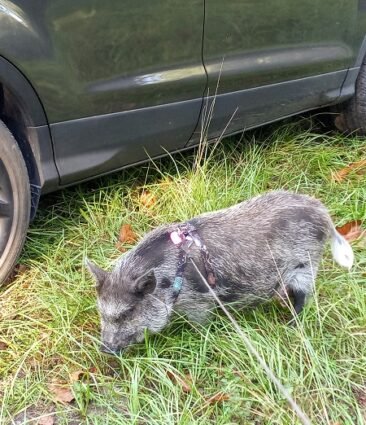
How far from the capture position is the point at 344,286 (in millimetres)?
3215

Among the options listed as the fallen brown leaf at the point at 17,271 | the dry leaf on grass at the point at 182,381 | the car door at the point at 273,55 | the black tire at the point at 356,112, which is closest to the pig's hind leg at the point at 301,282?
the dry leaf on grass at the point at 182,381

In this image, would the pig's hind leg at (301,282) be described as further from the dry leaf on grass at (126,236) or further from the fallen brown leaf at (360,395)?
the dry leaf on grass at (126,236)

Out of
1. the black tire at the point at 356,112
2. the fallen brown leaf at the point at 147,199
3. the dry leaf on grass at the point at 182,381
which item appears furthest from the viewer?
the black tire at the point at 356,112

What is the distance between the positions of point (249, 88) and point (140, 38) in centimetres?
101

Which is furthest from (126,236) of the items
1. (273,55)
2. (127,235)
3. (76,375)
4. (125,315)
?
(273,55)

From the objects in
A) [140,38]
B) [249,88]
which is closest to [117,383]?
[140,38]

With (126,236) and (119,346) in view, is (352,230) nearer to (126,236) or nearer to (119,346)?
(126,236)

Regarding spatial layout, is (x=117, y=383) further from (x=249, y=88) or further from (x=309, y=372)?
(x=249, y=88)

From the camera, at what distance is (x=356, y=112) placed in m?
4.82

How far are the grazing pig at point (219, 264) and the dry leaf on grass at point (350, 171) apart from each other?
1.15 meters

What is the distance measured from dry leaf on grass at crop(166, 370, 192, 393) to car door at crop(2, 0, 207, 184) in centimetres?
121

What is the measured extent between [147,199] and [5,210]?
3.60 feet

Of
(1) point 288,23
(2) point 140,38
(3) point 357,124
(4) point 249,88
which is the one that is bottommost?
(3) point 357,124

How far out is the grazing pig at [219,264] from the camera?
109 inches
